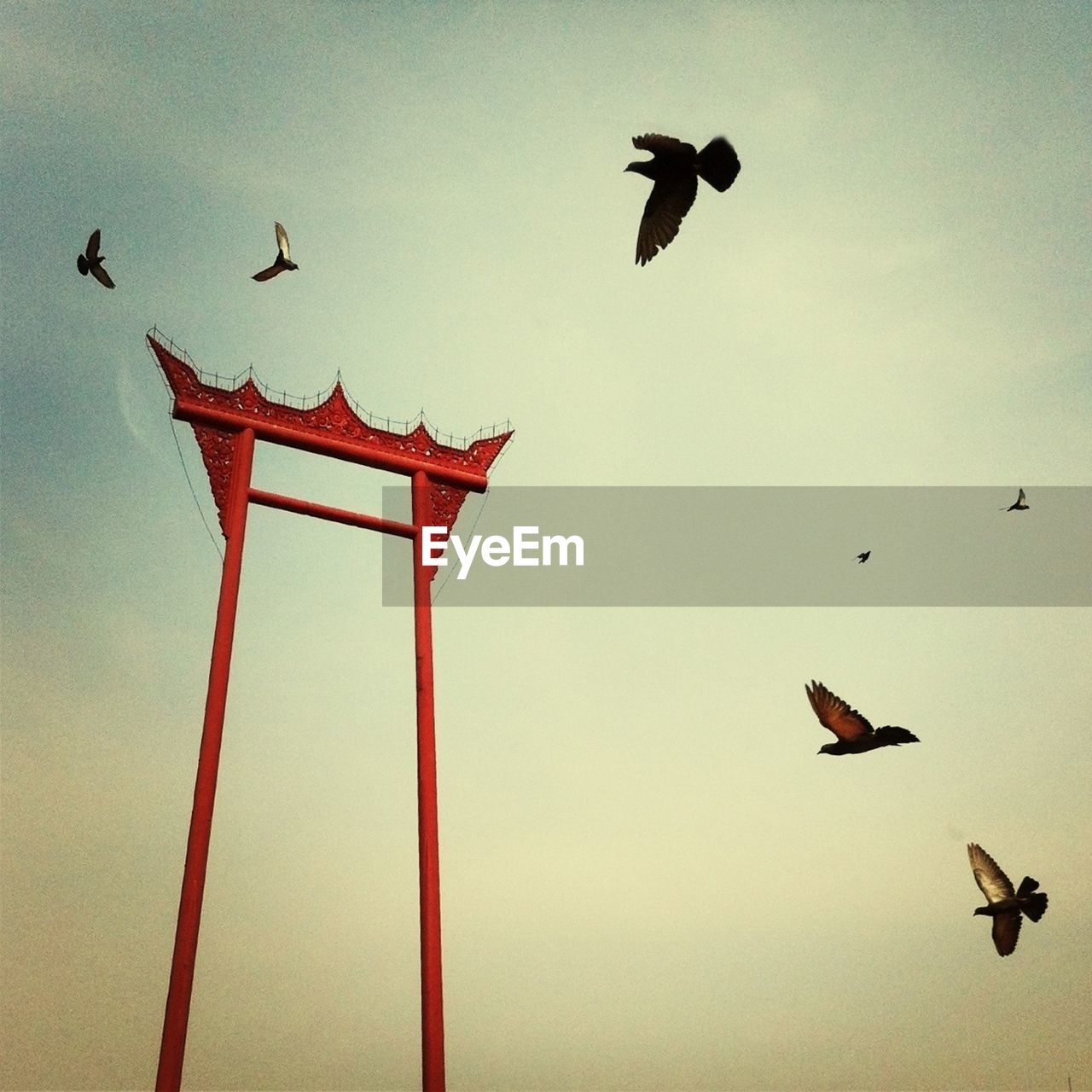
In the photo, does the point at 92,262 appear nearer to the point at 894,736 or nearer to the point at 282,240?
the point at 282,240

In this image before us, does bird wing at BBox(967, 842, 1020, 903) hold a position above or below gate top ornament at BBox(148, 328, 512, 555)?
below

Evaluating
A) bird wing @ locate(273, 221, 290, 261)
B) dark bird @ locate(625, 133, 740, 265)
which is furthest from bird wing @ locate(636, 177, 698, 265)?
bird wing @ locate(273, 221, 290, 261)

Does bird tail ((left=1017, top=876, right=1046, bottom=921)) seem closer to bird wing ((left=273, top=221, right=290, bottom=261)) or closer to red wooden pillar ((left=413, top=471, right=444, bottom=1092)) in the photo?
red wooden pillar ((left=413, top=471, right=444, bottom=1092))

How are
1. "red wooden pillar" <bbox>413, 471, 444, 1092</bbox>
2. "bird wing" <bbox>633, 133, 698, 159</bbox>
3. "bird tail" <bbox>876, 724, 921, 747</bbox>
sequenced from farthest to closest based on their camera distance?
"red wooden pillar" <bbox>413, 471, 444, 1092</bbox> → "bird tail" <bbox>876, 724, 921, 747</bbox> → "bird wing" <bbox>633, 133, 698, 159</bbox>

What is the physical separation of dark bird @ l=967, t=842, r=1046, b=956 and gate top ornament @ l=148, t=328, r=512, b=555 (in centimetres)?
413

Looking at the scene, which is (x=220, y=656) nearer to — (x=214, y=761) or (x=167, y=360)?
(x=214, y=761)

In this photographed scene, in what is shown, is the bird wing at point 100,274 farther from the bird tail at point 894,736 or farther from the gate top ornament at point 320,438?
the bird tail at point 894,736

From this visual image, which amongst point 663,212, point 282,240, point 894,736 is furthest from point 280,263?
point 894,736

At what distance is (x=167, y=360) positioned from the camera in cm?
757

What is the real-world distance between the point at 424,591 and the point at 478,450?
4.18 ft

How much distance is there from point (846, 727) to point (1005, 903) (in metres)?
1.48

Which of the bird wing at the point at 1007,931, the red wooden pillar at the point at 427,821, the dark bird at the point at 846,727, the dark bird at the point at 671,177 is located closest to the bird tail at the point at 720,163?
the dark bird at the point at 671,177

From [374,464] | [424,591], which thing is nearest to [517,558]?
[424,591]

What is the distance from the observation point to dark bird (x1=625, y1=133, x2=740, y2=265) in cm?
477
